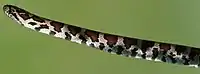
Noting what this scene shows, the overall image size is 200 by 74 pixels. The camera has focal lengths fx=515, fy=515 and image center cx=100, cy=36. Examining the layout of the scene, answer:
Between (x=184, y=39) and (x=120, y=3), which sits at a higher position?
(x=120, y=3)

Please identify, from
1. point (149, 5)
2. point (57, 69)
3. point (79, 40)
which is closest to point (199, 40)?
point (149, 5)

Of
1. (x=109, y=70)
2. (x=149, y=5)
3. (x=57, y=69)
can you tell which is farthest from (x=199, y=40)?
(x=57, y=69)

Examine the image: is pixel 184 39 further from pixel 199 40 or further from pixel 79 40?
pixel 79 40

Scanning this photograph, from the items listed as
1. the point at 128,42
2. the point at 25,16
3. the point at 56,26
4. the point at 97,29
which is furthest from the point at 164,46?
the point at 97,29

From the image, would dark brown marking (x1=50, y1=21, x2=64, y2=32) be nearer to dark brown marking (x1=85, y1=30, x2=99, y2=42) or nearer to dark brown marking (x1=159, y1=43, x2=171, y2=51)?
dark brown marking (x1=85, y1=30, x2=99, y2=42)

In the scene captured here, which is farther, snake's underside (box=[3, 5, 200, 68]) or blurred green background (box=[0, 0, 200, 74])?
blurred green background (box=[0, 0, 200, 74])

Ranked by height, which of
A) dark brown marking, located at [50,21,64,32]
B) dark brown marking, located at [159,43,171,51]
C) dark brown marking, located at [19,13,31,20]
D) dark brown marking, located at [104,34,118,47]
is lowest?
dark brown marking, located at [159,43,171,51]

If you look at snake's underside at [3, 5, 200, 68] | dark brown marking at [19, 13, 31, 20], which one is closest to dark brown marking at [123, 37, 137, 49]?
snake's underside at [3, 5, 200, 68]

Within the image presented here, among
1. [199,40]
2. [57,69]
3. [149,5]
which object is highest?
[149,5]

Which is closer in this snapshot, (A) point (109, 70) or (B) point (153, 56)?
(B) point (153, 56)
